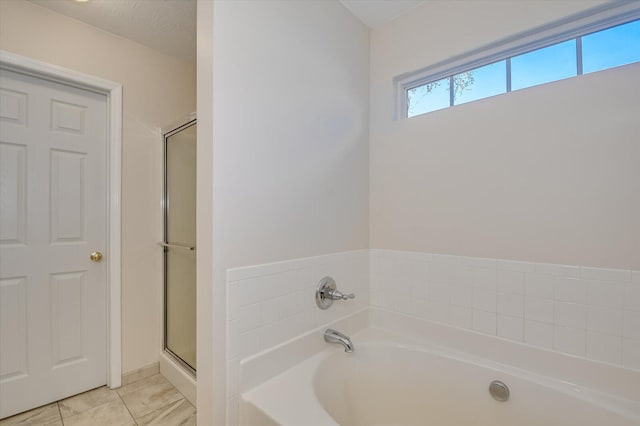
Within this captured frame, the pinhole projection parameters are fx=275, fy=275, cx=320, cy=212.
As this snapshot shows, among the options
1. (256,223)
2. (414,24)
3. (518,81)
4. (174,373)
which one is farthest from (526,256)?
(174,373)

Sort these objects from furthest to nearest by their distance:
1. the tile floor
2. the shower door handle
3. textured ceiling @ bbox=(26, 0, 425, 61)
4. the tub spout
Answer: the shower door handle → textured ceiling @ bbox=(26, 0, 425, 61) → the tile floor → the tub spout

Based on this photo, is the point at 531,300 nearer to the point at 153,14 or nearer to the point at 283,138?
the point at 283,138

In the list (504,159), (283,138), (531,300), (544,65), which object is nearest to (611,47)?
(544,65)

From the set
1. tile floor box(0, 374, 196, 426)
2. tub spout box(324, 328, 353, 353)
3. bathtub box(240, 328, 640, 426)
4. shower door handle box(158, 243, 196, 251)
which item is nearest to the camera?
bathtub box(240, 328, 640, 426)

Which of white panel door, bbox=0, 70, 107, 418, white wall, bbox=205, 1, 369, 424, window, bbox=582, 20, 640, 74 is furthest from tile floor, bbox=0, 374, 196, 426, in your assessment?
window, bbox=582, 20, 640, 74

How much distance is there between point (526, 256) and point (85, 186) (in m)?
2.65

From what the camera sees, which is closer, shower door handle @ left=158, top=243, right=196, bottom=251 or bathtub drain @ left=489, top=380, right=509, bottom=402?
bathtub drain @ left=489, top=380, right=509, bottom=402

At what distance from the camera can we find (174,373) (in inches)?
75.7

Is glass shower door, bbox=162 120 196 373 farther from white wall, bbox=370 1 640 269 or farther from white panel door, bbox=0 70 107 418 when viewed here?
white wall, bbox=370 1 640 269

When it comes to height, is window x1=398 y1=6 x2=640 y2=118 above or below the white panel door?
above

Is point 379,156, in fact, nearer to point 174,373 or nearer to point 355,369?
point 355,369

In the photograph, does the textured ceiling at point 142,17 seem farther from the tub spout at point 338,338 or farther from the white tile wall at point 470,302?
the tub spout at point 338,338

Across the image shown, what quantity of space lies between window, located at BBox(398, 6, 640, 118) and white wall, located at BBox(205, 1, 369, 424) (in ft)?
1.42

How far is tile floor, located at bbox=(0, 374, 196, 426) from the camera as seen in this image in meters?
1.56
